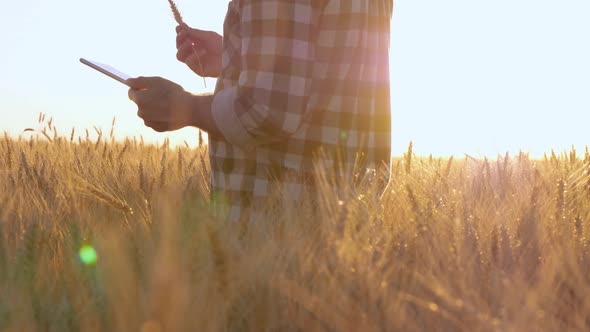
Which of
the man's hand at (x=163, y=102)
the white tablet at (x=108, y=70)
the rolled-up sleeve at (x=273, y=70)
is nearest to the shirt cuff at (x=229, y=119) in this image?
the rolled-up sleeve at (x=273, y=70)

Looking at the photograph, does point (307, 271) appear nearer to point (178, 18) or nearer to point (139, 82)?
point (139, 82)

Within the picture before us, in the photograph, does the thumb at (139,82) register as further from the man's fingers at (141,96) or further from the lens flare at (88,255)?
the lens flare at (88,255)

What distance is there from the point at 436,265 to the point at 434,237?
3.0 inches

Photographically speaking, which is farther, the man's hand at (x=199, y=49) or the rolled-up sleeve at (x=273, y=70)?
the man's hand at (x=199, y=49)

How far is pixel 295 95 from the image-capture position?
122 cm

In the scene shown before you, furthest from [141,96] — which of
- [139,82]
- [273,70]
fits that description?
[273,70]

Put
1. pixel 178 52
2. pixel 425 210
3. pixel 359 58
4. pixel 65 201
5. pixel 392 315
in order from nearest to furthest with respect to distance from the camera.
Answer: pixel 392 315, pixel 425 210, pixel 65 201, pixel 359 58, pixel 178 52

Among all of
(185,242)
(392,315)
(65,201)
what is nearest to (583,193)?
(392,315)

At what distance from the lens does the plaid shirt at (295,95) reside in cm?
121

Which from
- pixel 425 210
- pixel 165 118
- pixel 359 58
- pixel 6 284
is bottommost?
pixel 6 284

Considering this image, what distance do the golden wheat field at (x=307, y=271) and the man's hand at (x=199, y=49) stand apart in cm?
77

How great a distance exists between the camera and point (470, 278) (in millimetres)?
894

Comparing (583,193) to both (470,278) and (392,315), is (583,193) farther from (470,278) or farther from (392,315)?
(392,315)

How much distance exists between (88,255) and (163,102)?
48 centimetres
